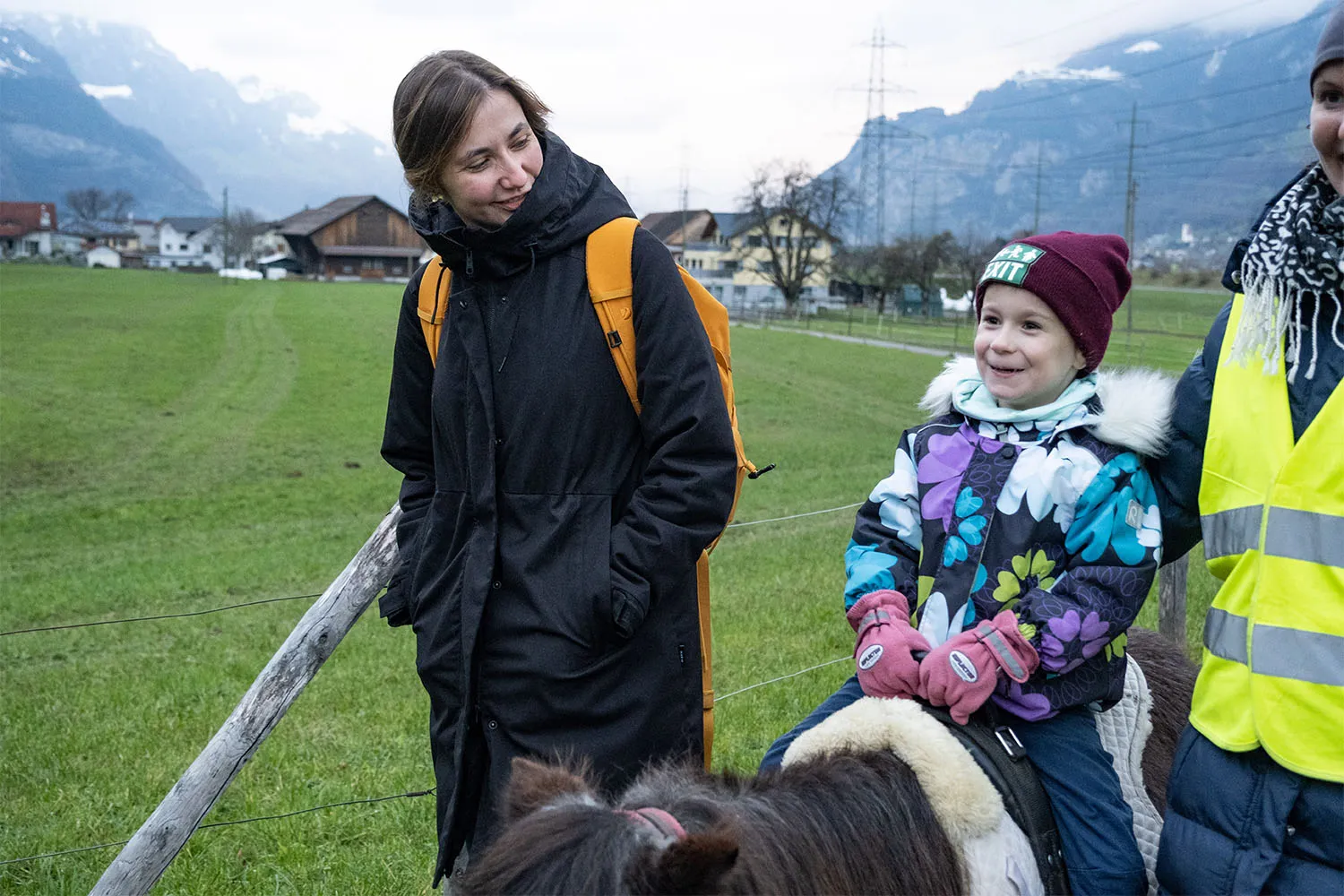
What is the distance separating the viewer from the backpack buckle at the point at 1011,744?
6.94 ft

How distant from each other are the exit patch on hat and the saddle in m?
0.96

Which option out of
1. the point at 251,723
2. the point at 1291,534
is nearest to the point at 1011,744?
the point at 1291,534

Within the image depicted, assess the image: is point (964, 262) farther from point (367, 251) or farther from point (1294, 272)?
point (1294, 272)

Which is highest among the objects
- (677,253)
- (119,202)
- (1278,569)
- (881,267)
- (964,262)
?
(119,202)

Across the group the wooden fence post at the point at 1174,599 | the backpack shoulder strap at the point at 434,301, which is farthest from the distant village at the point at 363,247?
the backpack shoulder strap at the point at 434,301

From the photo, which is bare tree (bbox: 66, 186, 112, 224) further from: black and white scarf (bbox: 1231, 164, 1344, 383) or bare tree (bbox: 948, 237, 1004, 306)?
black and white scarf (bbox: 1231, 164, 1344, 383)

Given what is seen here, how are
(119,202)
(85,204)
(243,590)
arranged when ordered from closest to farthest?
(243,590)
(85,204)
(119,202)

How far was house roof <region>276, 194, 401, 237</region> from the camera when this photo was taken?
99375 millimetres

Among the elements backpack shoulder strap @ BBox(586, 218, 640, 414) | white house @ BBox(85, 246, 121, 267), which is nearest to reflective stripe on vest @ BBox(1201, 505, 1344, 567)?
backpack shoulder strap @ BBox(586, 218, 640, 414)

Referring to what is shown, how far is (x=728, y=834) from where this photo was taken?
5.16ft

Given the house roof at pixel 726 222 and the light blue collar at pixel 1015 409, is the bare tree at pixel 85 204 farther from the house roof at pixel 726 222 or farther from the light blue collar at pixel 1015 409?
the light blue collar at pixel 1015 409

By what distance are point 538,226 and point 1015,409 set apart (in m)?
1.19

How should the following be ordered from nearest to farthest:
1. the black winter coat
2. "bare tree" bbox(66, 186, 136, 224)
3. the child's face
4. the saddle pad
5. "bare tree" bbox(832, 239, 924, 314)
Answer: the saddle pad → the child's face → the black winter coat → "bare tree" bbox(832, 239, 924, 314) → "bare tree" bbox(66, 186, 136, 224)

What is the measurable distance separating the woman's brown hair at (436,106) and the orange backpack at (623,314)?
0.28m
